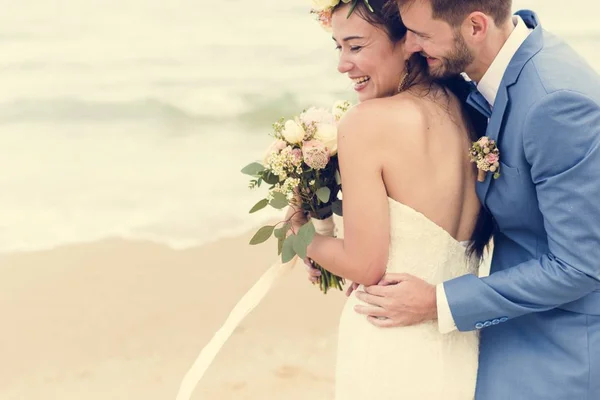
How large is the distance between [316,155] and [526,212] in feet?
2.10

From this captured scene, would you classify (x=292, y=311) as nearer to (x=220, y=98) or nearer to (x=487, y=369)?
(x=487, y=369)

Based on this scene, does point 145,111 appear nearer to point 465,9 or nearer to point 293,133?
point 293,133

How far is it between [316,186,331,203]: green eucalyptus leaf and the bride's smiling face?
32 cm

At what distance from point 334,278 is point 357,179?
600 mm

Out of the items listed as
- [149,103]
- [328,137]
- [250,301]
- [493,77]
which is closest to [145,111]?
[149,103]

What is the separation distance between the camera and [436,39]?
2246 millimetres

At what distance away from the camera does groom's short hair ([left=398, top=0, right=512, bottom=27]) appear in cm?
219

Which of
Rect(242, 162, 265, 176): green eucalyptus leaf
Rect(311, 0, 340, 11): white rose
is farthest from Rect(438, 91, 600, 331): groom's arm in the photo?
Rect(242, 162, 265, 176): green eucalyptus leaf

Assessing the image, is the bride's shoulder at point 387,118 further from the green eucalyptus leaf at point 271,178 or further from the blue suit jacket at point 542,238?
the green eucalyptus leaf at point 271,178

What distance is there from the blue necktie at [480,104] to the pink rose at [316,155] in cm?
46

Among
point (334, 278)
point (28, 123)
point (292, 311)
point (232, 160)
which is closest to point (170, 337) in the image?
point (292, 311)

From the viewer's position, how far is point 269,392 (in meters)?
4.29

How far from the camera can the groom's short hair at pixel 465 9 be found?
219 cm

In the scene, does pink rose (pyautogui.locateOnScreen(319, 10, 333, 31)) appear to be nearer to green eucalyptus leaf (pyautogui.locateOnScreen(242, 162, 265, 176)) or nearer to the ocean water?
green eucalyptus leaf (pyautogui.locateOnScreen(242, 162, 265, 176))
